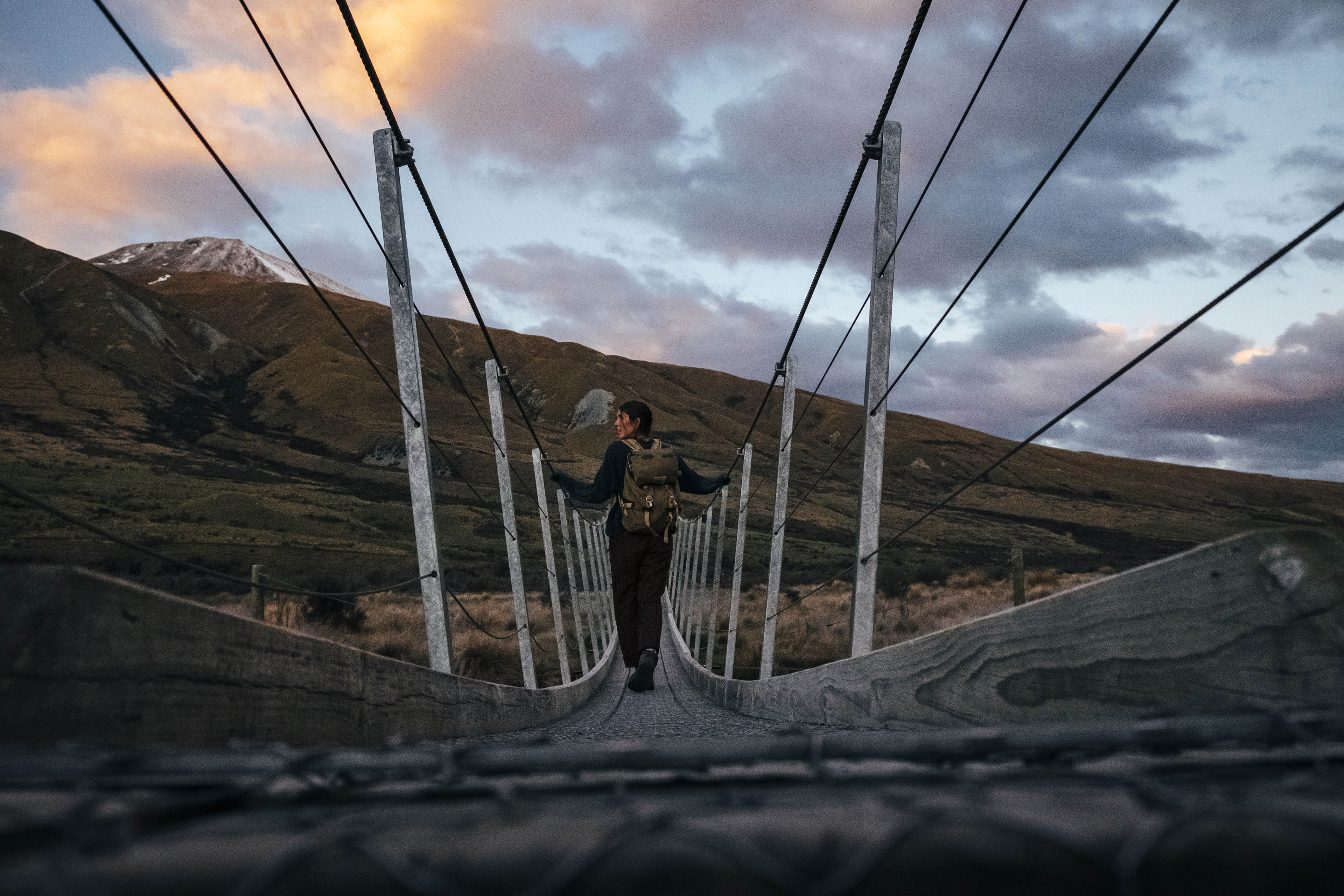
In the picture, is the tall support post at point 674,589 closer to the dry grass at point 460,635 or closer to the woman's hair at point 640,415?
the dry grass at point 460,635

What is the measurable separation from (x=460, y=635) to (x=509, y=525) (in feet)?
19.9

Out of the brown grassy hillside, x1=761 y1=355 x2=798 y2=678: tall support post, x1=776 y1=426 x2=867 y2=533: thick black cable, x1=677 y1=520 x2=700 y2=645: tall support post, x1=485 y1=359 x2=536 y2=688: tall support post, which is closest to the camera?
x1=776 y1=426 x2=867 y2=533: thick black cable

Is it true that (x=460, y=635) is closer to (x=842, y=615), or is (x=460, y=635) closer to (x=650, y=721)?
(x=842, y=615)

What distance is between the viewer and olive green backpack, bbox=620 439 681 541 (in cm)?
498

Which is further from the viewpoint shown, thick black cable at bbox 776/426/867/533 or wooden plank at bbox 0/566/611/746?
thick black cable at bbox 776/426/867/533

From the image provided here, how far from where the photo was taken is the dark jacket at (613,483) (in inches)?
203

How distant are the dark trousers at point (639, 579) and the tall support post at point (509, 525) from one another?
1736mm

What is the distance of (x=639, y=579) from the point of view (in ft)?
18.1

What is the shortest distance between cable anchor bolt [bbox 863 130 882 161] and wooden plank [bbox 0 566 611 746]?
3548 mm

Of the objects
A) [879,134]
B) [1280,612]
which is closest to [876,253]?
[879,134]

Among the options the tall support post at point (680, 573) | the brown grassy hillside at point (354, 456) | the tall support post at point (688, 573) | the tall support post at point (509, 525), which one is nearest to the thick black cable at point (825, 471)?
the brown grassy hillside at point (354, 456)

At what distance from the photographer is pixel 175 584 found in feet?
64.1

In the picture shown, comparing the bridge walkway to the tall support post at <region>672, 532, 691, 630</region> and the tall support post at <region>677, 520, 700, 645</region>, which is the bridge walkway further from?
the tall support post at <region>672, 532, 691, 630</region>

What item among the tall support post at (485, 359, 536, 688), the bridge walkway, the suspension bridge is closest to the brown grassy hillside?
the suspension bridge
